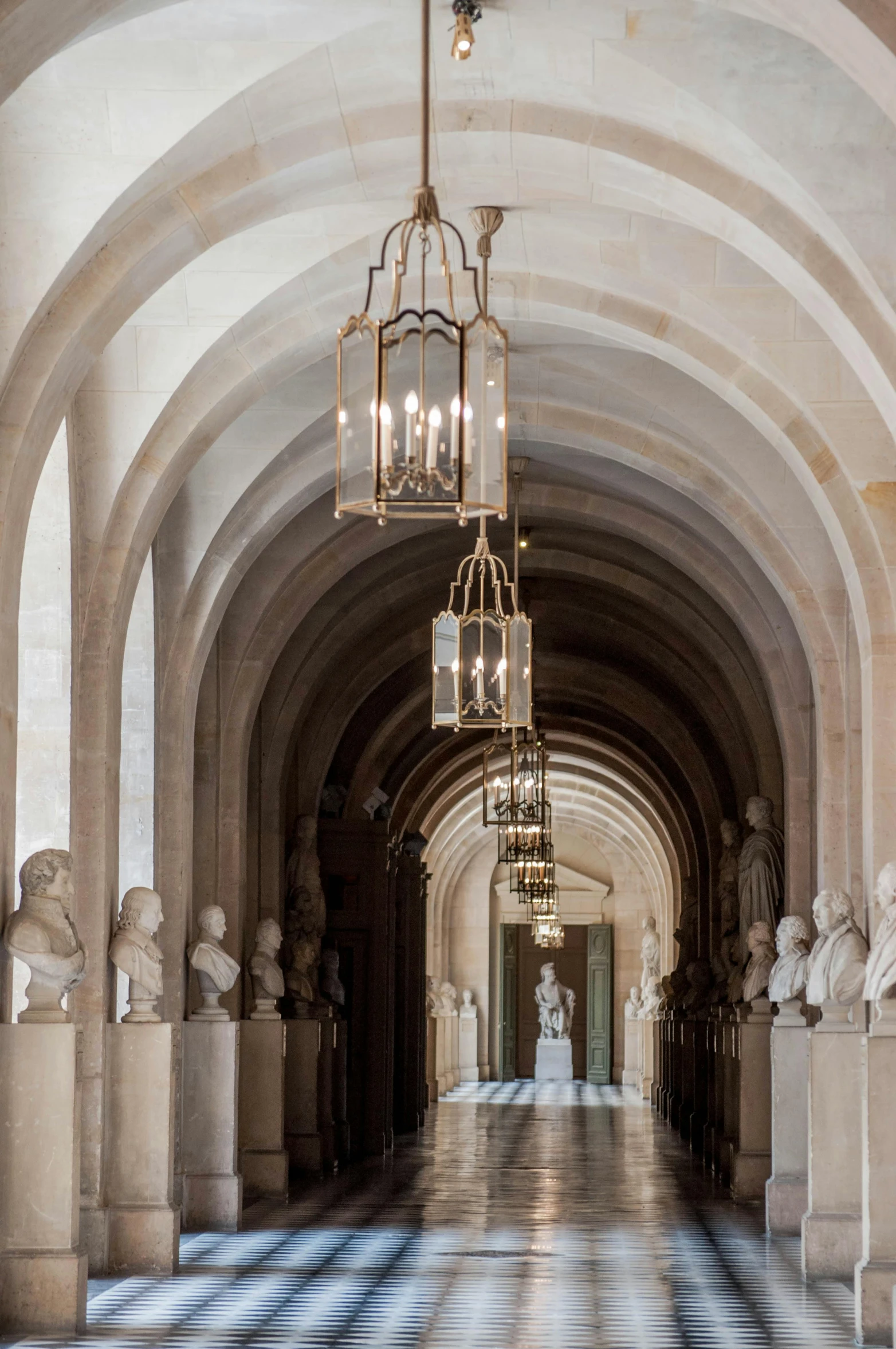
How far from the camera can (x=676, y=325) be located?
10125mm

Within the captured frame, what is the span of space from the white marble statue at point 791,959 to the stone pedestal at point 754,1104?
5.28 ft

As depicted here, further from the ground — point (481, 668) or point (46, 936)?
point (481, 668)

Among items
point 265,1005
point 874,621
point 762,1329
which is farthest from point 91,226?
point 265,1005

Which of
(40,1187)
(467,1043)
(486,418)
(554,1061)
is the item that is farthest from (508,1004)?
(486,418)

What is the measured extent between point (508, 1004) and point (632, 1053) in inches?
121

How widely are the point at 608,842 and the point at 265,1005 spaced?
23238mm

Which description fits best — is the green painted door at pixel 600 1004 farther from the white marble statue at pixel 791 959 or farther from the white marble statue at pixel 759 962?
the white marble statue at pixel 791 959

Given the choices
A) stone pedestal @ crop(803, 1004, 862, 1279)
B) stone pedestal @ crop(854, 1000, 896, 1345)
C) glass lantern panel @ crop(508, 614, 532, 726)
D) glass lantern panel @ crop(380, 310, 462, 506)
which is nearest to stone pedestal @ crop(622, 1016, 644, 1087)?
glass lantern panel @ crop(508, 614, 532, 726)

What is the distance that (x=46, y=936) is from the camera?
7.66 m

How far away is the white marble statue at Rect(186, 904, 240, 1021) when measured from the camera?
39.3 feet

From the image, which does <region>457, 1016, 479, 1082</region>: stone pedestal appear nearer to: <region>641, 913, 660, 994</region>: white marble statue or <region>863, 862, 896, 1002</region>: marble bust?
<region>641, 913, 660, 994</region>: white marble statue

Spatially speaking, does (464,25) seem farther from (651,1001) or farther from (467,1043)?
(467,1043)

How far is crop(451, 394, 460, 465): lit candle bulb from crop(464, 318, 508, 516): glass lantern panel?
0.12 feet

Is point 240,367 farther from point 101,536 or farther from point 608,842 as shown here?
point 608,842
